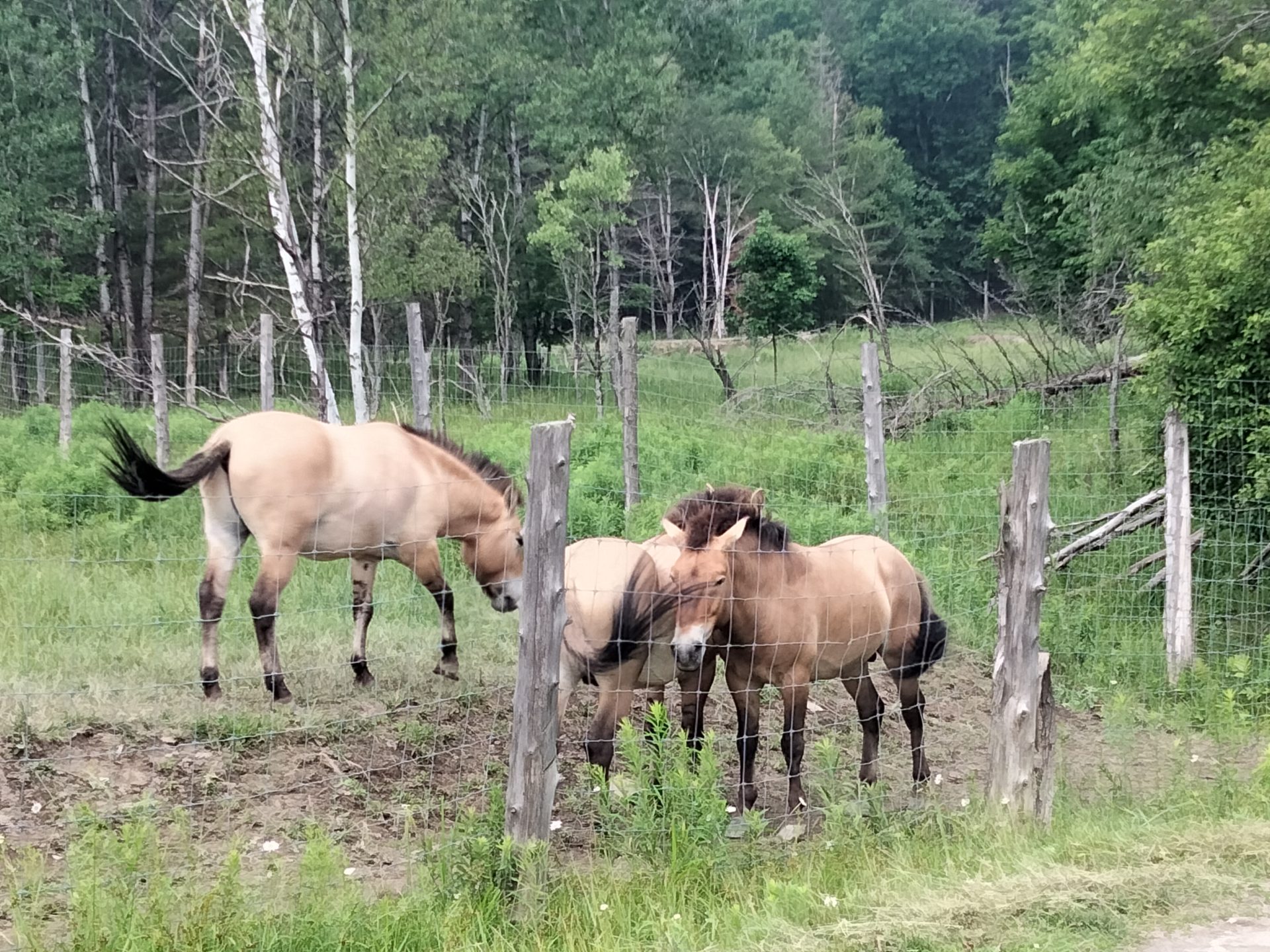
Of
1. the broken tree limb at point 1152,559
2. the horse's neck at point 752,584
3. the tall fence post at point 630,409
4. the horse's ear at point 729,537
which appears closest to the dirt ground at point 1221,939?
the horse's neck at point 752,584

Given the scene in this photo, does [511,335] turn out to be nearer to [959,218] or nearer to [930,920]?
[930,920]

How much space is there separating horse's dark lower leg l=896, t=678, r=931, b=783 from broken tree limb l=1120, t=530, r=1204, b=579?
8.74ft

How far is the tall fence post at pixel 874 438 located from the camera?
8.03 m

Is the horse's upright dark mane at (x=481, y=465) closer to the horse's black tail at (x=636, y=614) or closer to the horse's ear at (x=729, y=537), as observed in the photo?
the horse's black tail at (x=636, y=614)

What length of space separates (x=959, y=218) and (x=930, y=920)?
47.2 m

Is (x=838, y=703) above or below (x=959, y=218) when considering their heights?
below

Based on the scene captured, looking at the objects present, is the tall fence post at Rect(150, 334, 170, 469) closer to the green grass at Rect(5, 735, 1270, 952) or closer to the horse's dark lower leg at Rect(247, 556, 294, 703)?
the horse's dark lower leg at Rect(247, 556, 294, 703)

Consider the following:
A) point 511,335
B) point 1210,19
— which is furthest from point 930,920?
point 511,335

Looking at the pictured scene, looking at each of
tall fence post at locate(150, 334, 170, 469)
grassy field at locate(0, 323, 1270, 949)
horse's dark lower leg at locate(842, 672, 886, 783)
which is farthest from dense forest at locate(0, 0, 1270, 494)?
horse's dark lower leg at locate(842, 672, 886, 783)

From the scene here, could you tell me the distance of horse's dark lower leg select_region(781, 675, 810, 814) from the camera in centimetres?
469

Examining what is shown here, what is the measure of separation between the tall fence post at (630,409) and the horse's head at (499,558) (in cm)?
192

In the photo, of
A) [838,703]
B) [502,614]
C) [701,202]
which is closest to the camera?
[838,703]

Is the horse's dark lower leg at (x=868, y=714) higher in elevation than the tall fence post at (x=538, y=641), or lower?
lower

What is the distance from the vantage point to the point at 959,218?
46.6m
